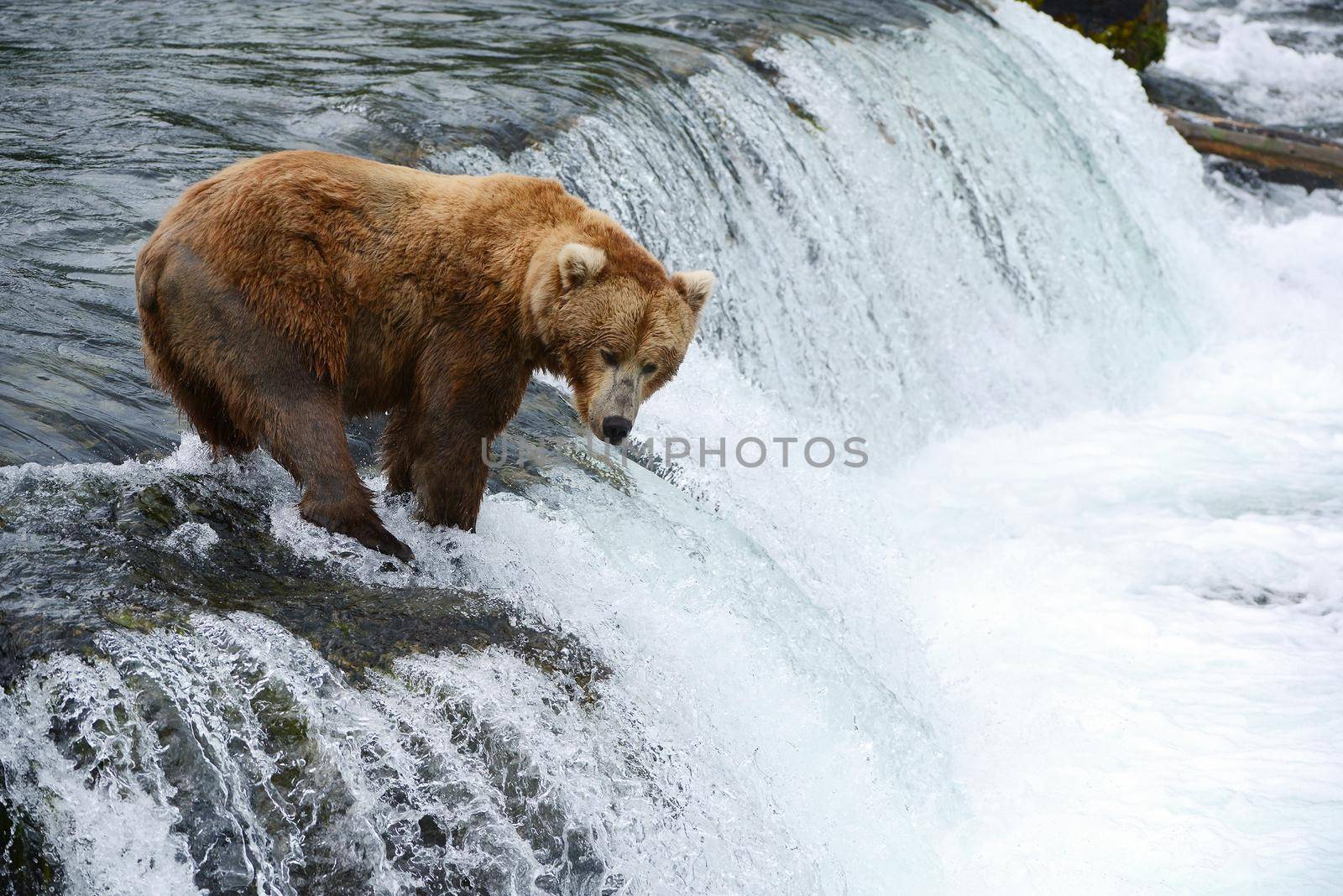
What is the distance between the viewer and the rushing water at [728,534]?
117 inches

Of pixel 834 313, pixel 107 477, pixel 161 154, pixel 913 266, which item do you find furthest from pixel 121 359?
pixel 913 266

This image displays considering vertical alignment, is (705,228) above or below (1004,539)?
above

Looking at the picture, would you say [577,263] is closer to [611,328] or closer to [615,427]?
[611,328]

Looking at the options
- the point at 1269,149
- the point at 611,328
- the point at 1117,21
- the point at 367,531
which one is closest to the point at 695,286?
the point at 611,328

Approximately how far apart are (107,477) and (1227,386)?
8370 mm

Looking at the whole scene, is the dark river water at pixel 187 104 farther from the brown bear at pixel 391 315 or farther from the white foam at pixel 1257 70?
the white foam at pixel 1257 70

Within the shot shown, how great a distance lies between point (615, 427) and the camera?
361cm

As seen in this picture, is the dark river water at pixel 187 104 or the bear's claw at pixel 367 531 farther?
the dark river water at pixel 187 104

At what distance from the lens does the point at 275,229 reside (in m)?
3.49

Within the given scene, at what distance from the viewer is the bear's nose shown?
3.61 meters

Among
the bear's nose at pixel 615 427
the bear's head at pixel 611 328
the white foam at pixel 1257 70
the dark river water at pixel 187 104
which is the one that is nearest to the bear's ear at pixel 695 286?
the bear's head at pixel 611 328

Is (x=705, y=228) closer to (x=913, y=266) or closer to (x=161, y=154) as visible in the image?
(x=913, y=266)

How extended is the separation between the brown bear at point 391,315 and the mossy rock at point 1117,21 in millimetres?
13488

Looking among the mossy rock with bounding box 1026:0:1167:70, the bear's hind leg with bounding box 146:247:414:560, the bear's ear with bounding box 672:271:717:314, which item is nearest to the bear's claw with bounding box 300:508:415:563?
the bear's hind leg with bounding box 146:247:414:560
